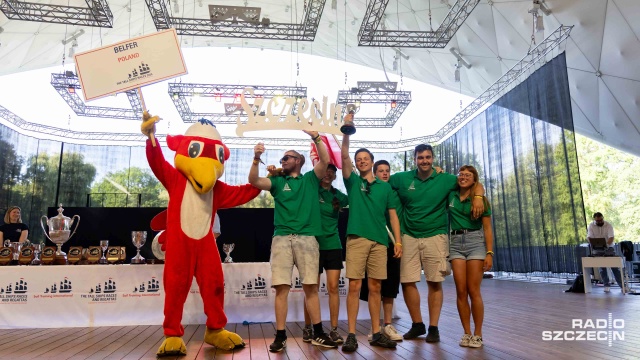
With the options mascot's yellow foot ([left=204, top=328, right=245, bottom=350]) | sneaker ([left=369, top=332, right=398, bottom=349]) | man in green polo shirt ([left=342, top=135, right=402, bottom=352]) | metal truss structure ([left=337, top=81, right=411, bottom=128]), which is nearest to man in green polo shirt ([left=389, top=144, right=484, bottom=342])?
man in green polo shirt ([left=342, top=135, right=402, bottom=352])

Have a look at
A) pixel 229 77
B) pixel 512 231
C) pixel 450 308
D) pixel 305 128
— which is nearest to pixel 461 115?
pixel 512 231

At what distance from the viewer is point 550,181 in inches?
342

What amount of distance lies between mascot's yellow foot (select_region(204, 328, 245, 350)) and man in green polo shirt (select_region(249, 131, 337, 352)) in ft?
0.84

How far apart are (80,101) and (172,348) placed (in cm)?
1172

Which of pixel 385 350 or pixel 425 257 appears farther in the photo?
pixel 425 257

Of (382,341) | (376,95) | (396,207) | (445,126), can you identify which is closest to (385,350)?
(382,341)

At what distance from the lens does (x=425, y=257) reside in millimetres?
3068

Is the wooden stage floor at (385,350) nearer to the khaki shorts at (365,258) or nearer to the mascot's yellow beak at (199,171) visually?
the khaki shorts at (365,258)

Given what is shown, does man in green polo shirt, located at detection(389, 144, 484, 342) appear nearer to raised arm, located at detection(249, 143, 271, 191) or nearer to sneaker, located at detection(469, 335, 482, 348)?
sneaker, located at detection(469, 335, 482, 348)

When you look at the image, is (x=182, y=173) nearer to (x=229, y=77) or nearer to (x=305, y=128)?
(x=305, y=128)

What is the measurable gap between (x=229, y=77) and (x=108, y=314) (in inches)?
445

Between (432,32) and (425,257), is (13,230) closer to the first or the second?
(425,257)

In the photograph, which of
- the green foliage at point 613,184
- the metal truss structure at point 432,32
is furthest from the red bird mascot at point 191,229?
the green foliage at point 613,184

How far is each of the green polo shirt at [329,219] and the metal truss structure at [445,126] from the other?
7.31 meters
